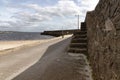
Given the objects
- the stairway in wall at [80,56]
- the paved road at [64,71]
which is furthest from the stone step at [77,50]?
the paved road at [64,71]

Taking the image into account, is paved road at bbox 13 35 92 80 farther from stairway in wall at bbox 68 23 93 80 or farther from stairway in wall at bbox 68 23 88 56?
stairway in wall at bbox 68 23 88 56

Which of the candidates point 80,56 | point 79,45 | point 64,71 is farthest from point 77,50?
point 64,71

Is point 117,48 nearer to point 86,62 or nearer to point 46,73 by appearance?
point 46,73

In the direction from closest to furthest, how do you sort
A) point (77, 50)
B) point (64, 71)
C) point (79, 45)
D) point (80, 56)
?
point (64, 71), point (80, 56), point (77, 50), point (79, 45)

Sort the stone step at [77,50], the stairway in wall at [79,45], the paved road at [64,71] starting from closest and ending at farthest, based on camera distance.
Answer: the paved road at [64,71] → the stone step at [77,50] → the stairway in wall at [79,45]

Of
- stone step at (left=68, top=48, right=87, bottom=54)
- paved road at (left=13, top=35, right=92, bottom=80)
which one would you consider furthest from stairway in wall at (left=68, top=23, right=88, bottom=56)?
paved road at (left=13, top=35, right=92, bottom=80)

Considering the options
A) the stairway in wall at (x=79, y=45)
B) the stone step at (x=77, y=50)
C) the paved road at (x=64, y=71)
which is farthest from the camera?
the stairway in wall at (x=79, y=45)

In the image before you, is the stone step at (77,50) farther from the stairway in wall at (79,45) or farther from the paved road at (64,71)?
the paved road at (64,71)

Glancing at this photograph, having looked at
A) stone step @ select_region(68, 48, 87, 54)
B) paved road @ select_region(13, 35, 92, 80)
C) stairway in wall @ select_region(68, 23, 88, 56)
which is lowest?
paved road @ select_region(13, 35, 92, 80)

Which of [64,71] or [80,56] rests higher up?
[80,56]

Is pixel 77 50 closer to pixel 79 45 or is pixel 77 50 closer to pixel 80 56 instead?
pixel 79 45

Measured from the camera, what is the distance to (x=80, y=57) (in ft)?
30.8

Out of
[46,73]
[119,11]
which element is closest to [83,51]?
[46,73]

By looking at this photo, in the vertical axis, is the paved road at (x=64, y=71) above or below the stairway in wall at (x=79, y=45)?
below
